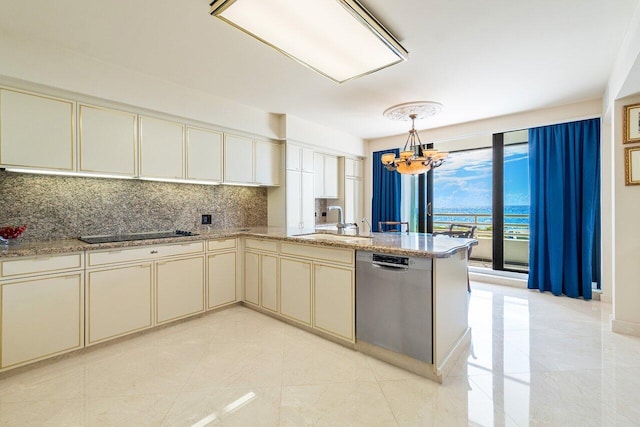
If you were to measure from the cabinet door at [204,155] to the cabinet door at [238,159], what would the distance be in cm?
10

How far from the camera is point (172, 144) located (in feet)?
10.4

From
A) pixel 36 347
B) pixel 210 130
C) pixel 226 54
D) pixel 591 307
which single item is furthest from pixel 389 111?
pixel 36 347

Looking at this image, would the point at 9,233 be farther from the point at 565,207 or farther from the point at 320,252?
the point at 565,207

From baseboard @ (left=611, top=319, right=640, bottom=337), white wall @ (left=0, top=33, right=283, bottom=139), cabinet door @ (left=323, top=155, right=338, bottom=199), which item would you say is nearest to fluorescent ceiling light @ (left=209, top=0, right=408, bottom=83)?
white wall @ (left=0, top=33, right=283, bottom=139)

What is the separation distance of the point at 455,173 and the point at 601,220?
2.38m

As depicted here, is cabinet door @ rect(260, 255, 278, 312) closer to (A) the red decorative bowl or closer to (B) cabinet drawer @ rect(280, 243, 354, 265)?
(B) cabinet drawer @ rect(280, 243, 354, 265)

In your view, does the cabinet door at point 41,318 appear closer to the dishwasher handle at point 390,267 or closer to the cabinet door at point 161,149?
the cabinet door at point 161,149

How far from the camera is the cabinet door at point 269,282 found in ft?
10.0

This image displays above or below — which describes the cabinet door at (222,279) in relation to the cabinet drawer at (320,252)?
below

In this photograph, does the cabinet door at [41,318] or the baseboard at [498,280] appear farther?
the baseboard at [498,280]

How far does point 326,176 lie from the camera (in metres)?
5.17

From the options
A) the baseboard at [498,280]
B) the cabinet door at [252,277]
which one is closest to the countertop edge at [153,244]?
the cabinet door at [252,277]

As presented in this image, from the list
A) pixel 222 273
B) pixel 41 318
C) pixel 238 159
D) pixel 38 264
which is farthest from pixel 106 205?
pixel 238 159

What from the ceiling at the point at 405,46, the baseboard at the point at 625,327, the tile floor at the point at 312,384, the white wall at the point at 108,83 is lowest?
the tile floor at the point at 312,384
